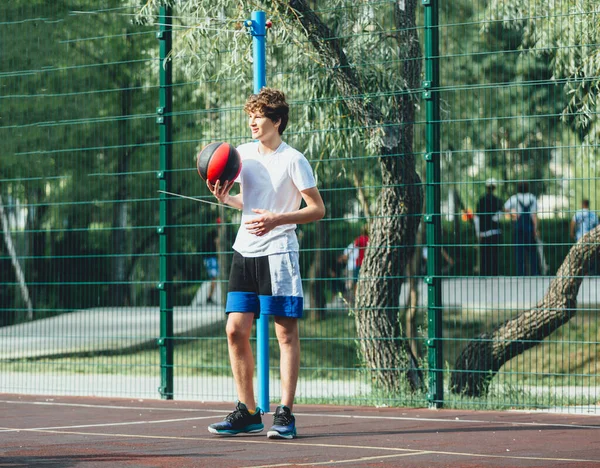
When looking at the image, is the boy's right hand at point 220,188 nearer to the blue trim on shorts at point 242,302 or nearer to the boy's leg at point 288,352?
the blue trim on shorts at point 242,302

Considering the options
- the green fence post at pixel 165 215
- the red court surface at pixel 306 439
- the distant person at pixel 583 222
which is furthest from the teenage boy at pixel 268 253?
the distant person at pixel 583 222

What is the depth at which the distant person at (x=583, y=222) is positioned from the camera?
29.6 feet

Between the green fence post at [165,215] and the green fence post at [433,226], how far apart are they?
2321 millimetres

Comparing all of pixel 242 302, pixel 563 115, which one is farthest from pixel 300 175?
pixel 563 115

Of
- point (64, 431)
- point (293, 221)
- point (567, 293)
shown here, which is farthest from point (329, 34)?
point (64, 431)

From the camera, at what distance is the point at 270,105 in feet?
21.4

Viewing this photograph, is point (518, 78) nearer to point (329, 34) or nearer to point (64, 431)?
point (329, 34)

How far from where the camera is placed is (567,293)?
9359mm

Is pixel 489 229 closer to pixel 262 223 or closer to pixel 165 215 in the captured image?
pixel 165 215

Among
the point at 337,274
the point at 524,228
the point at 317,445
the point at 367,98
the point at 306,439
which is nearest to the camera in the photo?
the point at 317,445

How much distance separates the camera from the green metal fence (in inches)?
330

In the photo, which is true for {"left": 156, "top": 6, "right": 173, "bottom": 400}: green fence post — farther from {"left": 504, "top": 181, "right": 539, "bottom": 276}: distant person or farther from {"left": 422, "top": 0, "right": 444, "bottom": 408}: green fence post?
{"left": 504, "top": 181, "right": 539, "bottom": 276}: distant person

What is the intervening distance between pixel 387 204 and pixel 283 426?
3.66 metres

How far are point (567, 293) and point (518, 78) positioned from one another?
1910 millimetres
